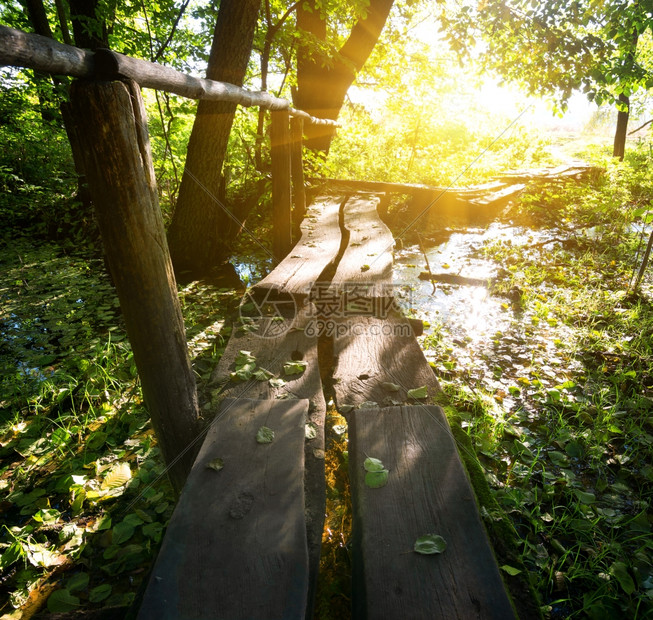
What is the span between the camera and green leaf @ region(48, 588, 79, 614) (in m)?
1.45

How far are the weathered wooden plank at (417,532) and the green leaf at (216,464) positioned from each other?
0.51 m

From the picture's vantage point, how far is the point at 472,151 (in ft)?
40.1

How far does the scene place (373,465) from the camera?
143cm

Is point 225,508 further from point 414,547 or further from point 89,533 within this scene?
point 89,533

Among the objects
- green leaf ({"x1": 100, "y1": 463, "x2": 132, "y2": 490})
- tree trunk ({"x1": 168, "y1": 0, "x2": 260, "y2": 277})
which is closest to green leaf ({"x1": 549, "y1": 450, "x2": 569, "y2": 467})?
green leaf ({"x1": 100, "y1": 463, "x2": 132, "y2": 490})

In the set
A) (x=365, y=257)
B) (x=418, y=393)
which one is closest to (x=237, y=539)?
(x=418, y=393)

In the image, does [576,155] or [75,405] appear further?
[576,155]

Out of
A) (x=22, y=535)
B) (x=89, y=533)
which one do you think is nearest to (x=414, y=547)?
(x=89, y=533)

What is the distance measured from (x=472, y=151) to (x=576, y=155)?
8963 millimetres

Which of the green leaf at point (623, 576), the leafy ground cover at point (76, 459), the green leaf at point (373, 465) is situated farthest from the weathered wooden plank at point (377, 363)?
the green leaf at point (623, 576)

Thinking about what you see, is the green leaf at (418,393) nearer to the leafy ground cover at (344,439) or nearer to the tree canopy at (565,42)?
the leafy ground cover at (344,439)

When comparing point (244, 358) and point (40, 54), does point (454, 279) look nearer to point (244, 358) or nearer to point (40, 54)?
point (244, 358)

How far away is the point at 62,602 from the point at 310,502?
1.06 m

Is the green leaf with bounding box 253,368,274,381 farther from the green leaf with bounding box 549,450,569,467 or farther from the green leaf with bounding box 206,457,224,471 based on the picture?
the green leaf with bounding box 549,450,569,467
